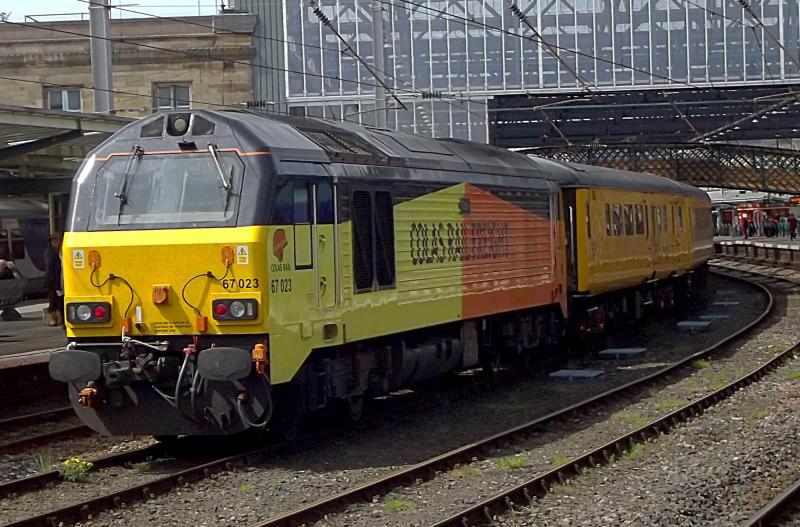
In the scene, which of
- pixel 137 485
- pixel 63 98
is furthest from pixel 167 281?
pixel 63 98

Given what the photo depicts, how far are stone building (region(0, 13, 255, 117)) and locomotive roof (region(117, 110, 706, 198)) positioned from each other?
30897mm

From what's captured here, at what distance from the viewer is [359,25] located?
1937 inches

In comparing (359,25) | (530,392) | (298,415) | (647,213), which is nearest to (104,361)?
(298,415)

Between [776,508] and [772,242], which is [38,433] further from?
[772,242]

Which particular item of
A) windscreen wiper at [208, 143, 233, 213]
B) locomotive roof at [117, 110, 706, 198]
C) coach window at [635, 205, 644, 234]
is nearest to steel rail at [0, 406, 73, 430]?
locomotive roof at [117, 110, 706, 198]

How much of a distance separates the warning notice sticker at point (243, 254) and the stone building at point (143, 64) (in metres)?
38.3

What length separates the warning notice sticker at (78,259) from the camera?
38.2ft

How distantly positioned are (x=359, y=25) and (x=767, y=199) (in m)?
46.6

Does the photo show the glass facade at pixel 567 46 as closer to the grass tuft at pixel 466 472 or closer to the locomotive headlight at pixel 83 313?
the locomotive headlight at pixel 83 313

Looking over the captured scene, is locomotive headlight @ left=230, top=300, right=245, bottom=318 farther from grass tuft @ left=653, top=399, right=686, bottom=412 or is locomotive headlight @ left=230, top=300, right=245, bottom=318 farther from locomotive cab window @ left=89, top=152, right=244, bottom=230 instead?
grass tuft @ left=653, top=399, right=686, bottom=412

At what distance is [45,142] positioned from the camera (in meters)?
17.8

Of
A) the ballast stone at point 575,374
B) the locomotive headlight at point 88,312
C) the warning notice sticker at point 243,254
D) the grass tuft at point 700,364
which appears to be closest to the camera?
the warning notice sticker at point 243,254

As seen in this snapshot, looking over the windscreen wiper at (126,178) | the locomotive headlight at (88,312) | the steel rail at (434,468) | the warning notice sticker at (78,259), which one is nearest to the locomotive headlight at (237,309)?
the locomotive headlight at (88,312)

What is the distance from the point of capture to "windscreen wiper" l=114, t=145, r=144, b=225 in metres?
11.7
